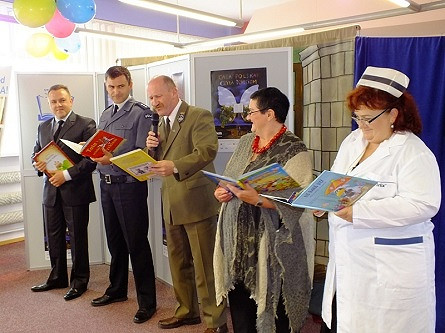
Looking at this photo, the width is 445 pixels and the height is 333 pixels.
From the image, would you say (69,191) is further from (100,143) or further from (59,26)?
(59,26)

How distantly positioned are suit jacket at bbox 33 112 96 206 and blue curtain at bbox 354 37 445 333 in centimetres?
212

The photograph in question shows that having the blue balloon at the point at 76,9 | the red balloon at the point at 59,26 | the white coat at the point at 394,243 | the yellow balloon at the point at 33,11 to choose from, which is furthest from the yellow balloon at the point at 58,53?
the white coat at the point at 394,243

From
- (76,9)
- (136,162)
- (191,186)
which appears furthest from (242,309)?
(76,9)

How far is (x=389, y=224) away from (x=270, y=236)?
25.7 inches

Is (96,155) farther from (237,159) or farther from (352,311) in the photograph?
(352,311)

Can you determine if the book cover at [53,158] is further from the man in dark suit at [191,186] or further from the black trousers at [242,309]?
the black trousers at [242,309]

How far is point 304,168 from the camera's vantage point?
2119 millimetres

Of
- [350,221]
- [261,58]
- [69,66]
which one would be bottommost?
[350,221]

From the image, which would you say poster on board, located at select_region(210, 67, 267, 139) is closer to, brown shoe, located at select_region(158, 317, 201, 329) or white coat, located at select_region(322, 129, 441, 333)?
brown shoe, located at select_region(158, 317, 201, 329)

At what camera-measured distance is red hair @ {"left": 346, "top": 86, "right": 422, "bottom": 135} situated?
171cm

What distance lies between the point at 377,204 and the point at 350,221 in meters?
0.12

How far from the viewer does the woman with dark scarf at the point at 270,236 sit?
83.7 inches

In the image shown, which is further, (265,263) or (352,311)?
(265,263)

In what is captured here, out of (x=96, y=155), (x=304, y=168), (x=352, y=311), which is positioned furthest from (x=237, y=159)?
(x=96, y=155)
